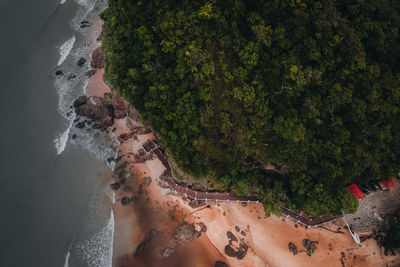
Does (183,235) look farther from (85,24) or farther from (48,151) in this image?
(85,24)

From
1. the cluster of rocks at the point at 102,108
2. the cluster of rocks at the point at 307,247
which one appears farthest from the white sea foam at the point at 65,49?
the cluster of rocks at the point at 307,247

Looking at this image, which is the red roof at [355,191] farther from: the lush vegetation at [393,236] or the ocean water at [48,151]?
the ocean water at [48,151]

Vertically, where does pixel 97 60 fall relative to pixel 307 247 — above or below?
above

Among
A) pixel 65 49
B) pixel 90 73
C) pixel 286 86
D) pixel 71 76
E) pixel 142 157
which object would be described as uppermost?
pixel 65 49

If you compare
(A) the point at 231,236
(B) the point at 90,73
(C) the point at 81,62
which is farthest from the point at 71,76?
(A) the point at 231,236

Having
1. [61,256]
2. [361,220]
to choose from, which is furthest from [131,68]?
[361,220]

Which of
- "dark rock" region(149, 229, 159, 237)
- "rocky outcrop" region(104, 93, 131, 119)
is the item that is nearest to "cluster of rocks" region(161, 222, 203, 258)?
"dark rock" region(149, 229, 159, 237)

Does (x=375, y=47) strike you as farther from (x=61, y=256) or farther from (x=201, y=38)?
(x=61, y=256)

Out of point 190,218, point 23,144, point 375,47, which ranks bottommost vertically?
point 190,218

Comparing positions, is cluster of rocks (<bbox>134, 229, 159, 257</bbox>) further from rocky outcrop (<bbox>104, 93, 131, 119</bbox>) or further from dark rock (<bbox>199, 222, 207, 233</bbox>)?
rocky outcrop (<bbox>104, 93, 131, 119</bbox>)
